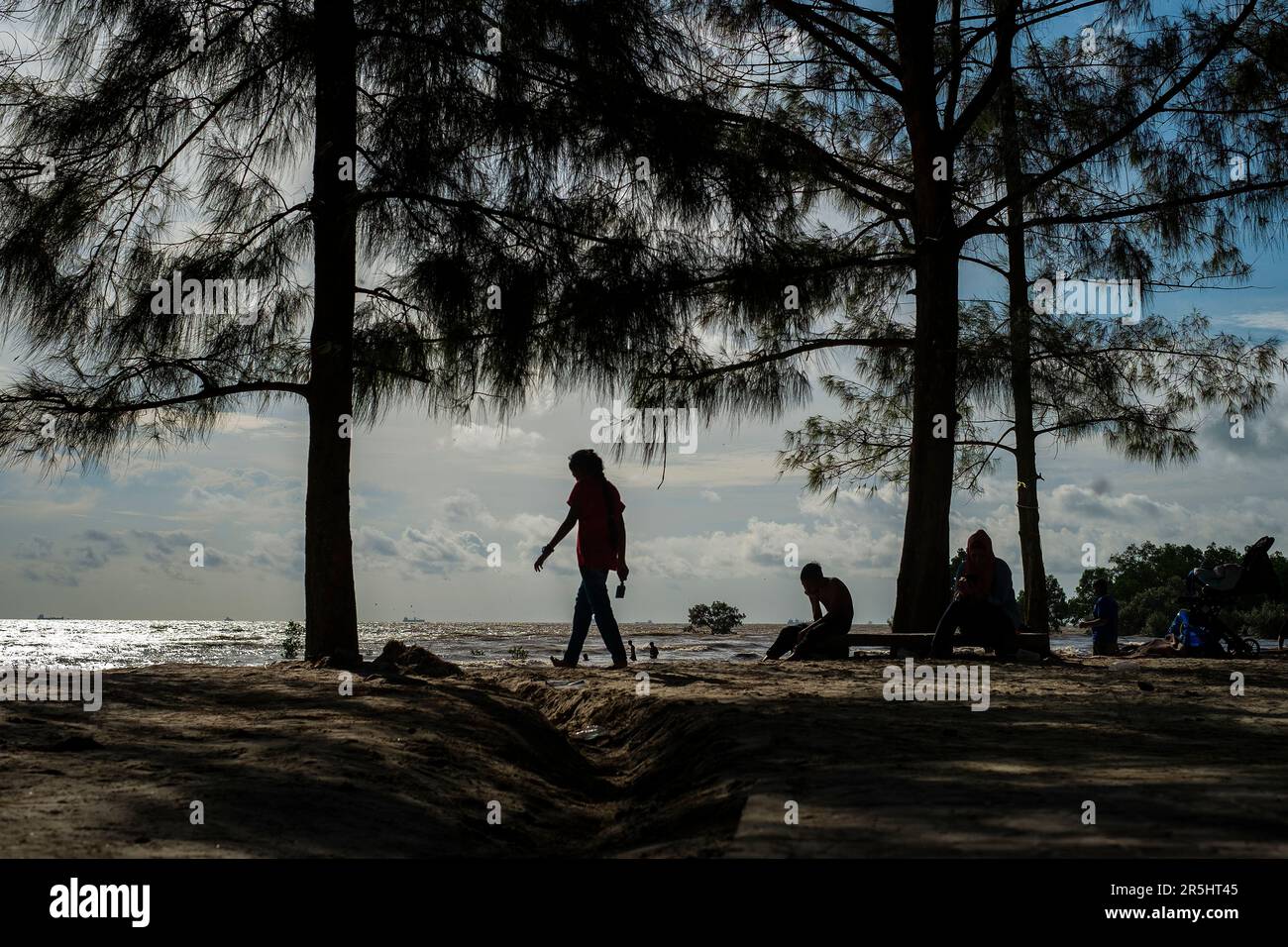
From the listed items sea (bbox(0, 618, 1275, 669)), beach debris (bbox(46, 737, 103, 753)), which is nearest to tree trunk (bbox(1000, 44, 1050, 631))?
sea (bbox(0, 618, 1275, 669))

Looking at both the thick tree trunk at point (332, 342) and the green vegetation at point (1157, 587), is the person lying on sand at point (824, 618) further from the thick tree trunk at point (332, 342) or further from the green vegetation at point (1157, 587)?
the green vegetation at point (1157, 587)

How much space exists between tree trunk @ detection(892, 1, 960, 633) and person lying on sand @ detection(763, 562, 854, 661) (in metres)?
1.22

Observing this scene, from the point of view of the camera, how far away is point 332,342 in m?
8.86

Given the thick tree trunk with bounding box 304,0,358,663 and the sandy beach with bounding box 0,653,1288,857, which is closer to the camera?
the sandy beach with bounding box 0,653,1288,857

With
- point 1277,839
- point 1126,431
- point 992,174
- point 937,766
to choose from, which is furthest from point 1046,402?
point 1277,839

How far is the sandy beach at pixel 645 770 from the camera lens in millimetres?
3357

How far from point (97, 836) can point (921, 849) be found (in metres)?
2.31

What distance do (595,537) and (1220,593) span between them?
6.29 metres

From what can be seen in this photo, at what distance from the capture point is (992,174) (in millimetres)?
13492

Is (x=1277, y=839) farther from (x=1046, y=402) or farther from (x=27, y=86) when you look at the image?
(x=1046, y=402)

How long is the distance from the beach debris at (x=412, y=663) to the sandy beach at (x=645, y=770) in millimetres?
997

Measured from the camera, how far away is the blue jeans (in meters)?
9.46

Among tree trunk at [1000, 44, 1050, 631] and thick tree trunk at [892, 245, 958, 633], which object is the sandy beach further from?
tree trunk at [1000, 44, 1050, 631]

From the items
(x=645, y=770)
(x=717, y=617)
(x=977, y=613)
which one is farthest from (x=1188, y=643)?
(x=717, y=617)
